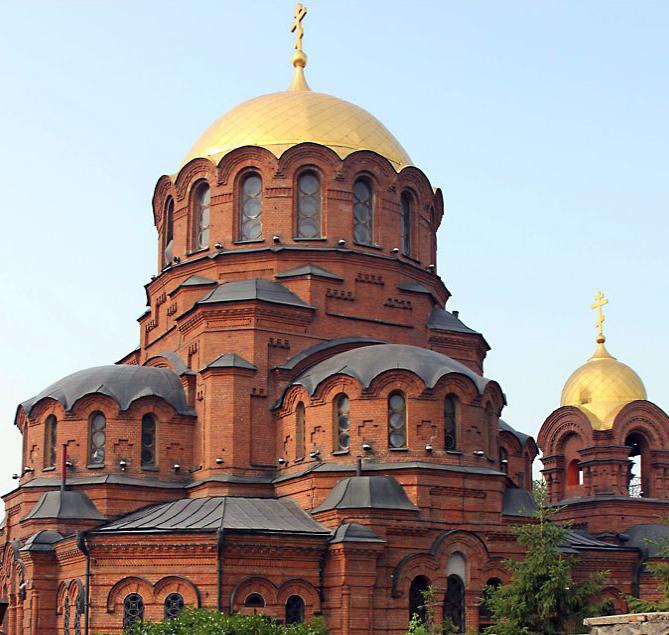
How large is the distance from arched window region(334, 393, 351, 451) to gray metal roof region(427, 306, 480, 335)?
493 cm

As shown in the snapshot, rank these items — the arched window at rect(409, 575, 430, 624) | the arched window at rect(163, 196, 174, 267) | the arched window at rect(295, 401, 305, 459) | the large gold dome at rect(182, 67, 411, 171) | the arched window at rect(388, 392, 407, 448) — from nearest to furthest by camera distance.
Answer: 1. the arched window at rect(409, 575, 430, 624)
2. the arched window at rect(388, 392, 407, 448)
3. the arched window at rect(295, 401, 305, 459)
4. the large gold dome at rect(182, 67, 411, 171)
5. the arched window at rect(163, 196, 174, 267)

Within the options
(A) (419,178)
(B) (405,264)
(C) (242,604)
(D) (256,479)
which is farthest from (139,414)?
(A) (419,178)

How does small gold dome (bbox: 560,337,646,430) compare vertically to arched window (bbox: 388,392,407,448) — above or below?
above

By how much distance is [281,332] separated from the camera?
86.9ft

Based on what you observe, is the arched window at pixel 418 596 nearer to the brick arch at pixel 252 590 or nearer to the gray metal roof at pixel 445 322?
the brick arch at pixel 252 590

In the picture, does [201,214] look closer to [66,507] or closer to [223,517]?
[66,507]

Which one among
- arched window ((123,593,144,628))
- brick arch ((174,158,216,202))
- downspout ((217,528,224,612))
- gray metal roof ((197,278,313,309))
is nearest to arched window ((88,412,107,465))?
gray metal roof ((197,278,313,309))

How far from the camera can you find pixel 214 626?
1914 centimetres

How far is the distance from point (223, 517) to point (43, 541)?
389 cm

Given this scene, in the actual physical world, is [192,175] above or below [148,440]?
above

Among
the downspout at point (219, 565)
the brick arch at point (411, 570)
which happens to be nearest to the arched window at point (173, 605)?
the downspout at point (219, 565)

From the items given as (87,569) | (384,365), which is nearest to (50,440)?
(87,569)

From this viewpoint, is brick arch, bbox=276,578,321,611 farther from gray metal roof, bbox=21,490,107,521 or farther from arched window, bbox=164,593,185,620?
gray metal roof, bbox=21,490,107,521

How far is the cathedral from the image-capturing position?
2261cm
